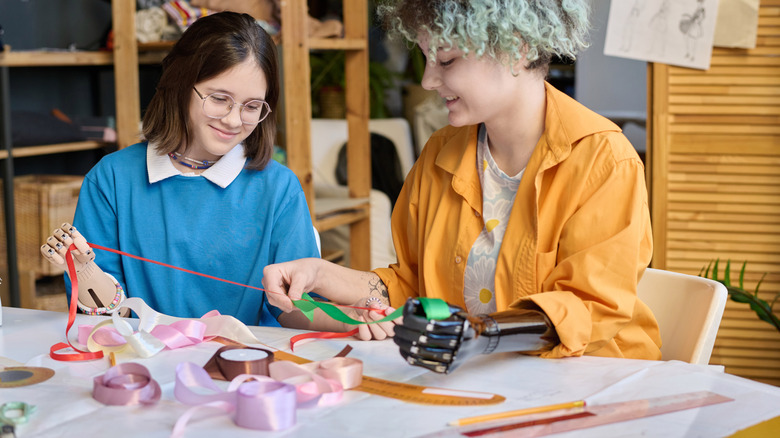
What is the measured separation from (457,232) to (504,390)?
500mm

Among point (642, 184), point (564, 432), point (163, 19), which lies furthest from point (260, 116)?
point (163, 19)

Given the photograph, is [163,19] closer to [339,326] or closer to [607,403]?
[339,326]

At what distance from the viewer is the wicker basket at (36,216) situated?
3.13 meters

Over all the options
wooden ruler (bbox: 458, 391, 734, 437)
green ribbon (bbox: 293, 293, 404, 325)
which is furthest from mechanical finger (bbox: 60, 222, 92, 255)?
wooden ruler (bbox: 458, 391, 734, 437)

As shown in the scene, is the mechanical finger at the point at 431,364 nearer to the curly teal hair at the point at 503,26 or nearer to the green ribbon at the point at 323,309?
the green ribbon at the point at 323,309

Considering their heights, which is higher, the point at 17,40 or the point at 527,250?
the point at 17,40

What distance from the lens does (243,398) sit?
0.95 m

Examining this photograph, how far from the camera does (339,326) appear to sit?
147 cm

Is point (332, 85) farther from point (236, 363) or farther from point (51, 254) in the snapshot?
point (236, 363)

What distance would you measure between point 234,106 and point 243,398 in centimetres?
84

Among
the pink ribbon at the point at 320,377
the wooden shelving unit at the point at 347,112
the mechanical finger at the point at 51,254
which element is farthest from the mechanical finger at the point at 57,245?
the wooden shelving unit at the point at 347,112

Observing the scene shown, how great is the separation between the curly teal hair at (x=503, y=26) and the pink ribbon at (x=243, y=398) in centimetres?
67

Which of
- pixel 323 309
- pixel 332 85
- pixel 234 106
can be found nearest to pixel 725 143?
pixel 234 106

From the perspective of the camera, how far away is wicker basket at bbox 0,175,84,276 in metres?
3.13
